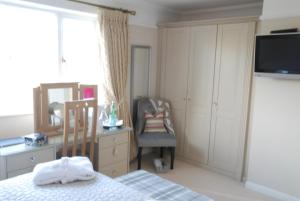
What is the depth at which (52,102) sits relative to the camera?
9.28ft

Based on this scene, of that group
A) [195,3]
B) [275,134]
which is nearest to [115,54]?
[195,3]

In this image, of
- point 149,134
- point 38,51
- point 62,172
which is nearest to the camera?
point 62,172

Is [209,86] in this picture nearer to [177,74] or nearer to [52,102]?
[177,74]

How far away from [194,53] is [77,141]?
2.17 metres

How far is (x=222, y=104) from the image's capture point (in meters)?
3.68

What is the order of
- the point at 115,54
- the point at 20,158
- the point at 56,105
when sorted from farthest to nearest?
the point at 115,54 → the point at 56,105 → the point at 20,158

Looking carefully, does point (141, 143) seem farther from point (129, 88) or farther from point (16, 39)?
point (16, 39)

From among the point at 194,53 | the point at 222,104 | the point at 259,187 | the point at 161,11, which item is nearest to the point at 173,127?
the point at 222,104

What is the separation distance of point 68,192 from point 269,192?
2.51m

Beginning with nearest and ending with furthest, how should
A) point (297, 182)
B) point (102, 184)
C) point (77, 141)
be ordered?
1. point (102, 184)
2. point (77, 141)
3. point (297, 182)

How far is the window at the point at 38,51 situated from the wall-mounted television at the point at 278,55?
6.60 ft

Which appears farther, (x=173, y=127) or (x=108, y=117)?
(x=173, y=127)

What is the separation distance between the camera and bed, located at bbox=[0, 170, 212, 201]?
1.69m

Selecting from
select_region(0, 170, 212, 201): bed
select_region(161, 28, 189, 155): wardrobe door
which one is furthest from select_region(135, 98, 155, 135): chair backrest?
select_region(0, 170, 212, 201): bed
